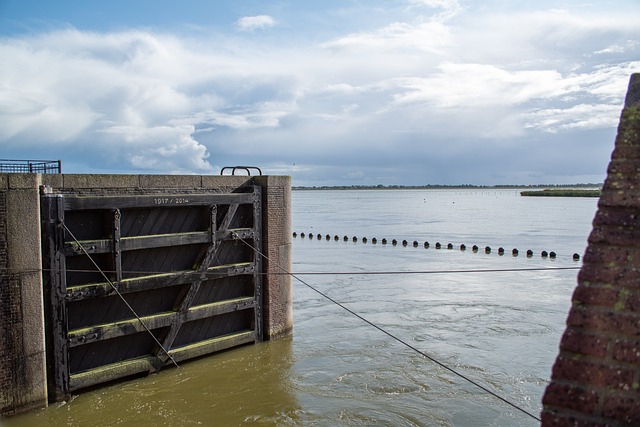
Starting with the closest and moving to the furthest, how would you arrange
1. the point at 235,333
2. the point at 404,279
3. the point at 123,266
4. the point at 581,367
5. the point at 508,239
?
the point at 581,367, the point at 123,266, the point at 235,333, the point at 404,279, the point at 508,239

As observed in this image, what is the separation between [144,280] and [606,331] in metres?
10.1

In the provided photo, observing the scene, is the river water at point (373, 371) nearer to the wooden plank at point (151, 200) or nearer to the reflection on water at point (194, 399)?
the reflection on water at point (194, 399)

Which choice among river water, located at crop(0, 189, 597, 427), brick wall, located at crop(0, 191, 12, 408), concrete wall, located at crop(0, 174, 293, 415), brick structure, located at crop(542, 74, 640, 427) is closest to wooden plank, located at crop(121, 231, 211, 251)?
concrete wall, located at crop(0, 174, 293, 415)

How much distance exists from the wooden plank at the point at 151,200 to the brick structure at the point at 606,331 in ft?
31.1

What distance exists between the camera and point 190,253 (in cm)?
1249

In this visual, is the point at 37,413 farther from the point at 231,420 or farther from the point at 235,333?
the point at 235,333

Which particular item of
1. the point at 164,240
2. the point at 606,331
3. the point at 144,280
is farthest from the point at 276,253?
the point at 606,331

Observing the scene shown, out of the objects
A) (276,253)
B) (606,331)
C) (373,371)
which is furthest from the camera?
(276,253)

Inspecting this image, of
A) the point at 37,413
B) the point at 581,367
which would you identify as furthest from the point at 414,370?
the point at 581,367

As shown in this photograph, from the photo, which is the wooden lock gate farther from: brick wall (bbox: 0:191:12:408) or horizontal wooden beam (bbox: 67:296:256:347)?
brick wall (bbox: 0:191:12:408)

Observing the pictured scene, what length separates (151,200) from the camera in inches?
451

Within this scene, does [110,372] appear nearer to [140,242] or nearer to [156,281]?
[156,281]

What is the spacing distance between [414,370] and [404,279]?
13748mm

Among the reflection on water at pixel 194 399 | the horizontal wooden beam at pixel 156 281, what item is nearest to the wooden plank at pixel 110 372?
the reflection on water at pixel 194 399
